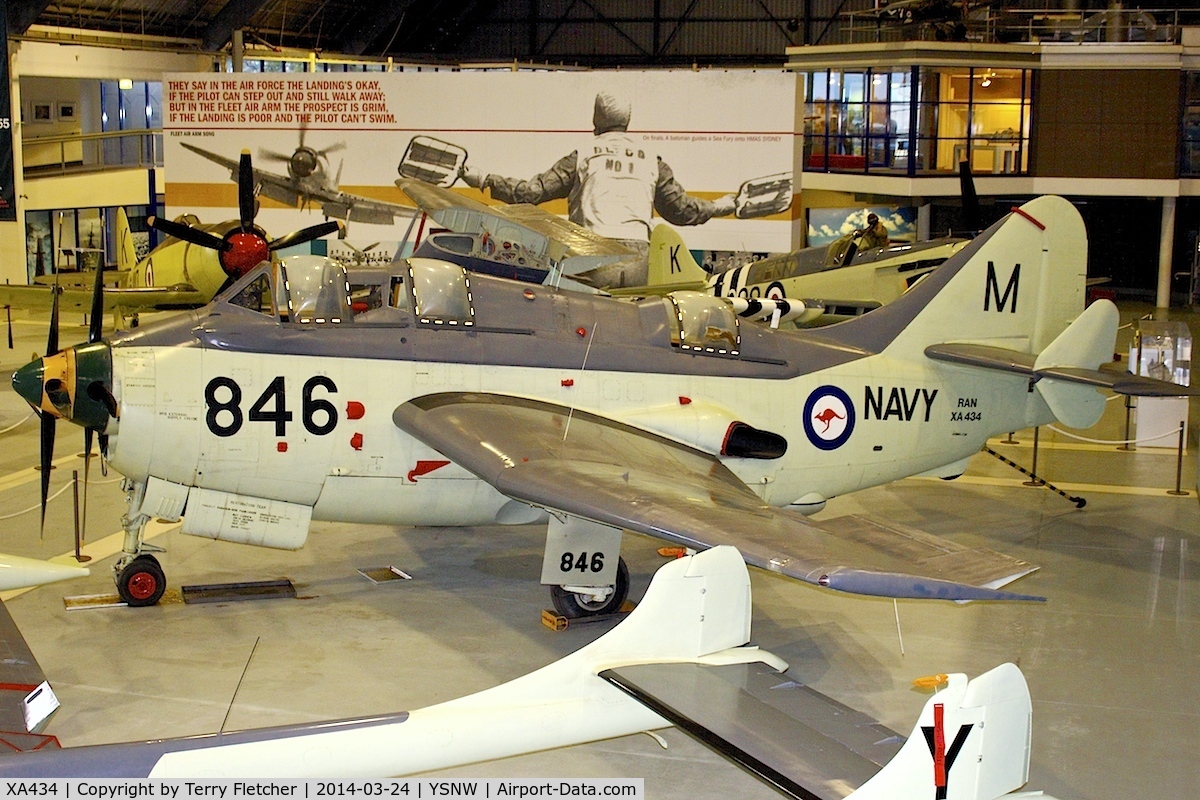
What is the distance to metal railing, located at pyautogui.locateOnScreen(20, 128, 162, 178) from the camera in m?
32.5

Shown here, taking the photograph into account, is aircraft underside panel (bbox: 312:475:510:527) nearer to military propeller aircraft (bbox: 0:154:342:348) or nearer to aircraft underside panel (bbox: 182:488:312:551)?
aircraft underside panel (bbox: 182:488:312:551)

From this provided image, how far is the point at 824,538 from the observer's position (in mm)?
8094

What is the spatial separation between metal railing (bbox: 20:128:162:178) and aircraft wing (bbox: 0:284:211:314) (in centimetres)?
942

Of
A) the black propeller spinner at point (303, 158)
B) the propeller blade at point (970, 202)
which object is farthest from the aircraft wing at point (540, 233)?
the propeller blade at point (970, 202)

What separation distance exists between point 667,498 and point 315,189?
62.7 ft

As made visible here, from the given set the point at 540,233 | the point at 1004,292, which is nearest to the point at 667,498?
the point at 1004,292

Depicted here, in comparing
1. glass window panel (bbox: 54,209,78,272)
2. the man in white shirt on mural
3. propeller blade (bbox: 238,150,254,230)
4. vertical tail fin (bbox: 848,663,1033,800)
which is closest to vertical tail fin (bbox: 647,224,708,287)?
the man in white shirt on mural

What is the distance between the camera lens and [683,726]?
5.93m

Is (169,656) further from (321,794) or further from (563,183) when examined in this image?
(563,183)

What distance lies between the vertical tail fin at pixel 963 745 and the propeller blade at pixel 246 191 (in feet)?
49.9

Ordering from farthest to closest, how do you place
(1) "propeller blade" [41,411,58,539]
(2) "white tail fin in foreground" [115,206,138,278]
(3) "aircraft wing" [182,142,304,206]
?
(3) "aircraft wing" [182,142,304,206] → (2) "white tail fin in foreground" [115,206,138,278] → (1) "propeller blade" [41,411,58,539]

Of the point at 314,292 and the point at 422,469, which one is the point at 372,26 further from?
the point at 422,469

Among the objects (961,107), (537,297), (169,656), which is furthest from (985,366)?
(961,107)

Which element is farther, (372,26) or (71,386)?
(372,26)
